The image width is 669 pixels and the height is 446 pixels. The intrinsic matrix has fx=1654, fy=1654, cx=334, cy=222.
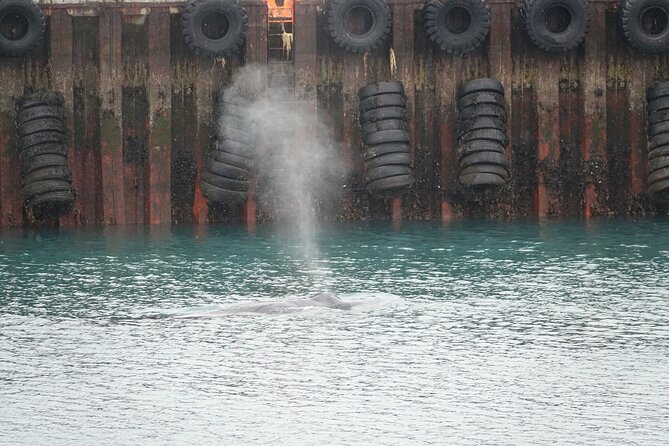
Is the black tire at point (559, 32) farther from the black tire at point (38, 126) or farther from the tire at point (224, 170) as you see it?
the black tire at point (38, 126)

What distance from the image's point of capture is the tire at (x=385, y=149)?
34.6m

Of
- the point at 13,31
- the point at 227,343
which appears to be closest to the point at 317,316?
the point at 227,343

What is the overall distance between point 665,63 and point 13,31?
46.2 ft

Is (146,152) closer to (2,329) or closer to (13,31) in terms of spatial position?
(13,31)

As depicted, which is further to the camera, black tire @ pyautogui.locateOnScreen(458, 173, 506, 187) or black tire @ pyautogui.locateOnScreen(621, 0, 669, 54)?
black tire @ pyautogui.locateOnScreen(621, 0, 669, 54)

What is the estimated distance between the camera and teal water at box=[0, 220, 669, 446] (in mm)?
18094

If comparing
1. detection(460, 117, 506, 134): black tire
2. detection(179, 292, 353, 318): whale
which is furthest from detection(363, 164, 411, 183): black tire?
detection(179, 292, 353, 318): whale

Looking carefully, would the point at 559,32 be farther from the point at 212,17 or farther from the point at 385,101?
the point at 212,17

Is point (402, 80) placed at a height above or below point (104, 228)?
above

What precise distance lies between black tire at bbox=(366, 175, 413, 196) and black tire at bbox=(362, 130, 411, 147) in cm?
78

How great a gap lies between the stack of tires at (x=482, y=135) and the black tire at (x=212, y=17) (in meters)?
4.93

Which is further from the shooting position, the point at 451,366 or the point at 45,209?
the point at 45,209

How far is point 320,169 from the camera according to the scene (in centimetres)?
3547

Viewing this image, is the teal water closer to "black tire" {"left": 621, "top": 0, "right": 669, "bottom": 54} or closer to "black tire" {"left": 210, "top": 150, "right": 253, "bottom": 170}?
"black tire" {"left": 210, "top": 150, "right": 253, "bottom": 170}
